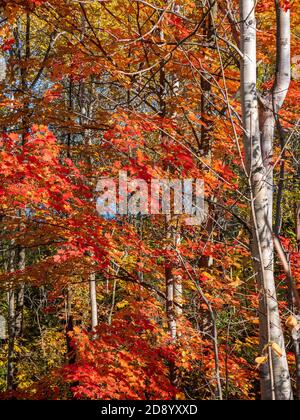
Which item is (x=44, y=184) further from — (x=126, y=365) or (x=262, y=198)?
(x=262, y=198)

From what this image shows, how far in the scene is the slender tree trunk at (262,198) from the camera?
2.87 m

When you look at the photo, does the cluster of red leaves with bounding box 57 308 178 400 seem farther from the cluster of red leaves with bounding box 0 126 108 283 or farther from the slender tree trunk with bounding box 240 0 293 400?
the slender tree trunk with bounding box 240 0 293 400

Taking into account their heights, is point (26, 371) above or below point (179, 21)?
below

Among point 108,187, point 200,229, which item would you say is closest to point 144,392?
point 200,229

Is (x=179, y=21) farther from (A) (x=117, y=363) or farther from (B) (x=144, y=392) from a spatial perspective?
(B) (x=144, y=392)

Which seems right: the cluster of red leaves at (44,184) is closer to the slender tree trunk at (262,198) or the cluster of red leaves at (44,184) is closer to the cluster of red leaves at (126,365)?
the cluster of red leaves at (126,365)

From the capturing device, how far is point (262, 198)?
3.10m

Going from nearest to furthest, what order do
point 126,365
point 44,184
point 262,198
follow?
point 262,198, point 44,184, point 126,365

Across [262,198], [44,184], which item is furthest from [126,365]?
[262,198]

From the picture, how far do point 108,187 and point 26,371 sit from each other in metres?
8.49

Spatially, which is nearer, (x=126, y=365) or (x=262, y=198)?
(x=262, y=198)

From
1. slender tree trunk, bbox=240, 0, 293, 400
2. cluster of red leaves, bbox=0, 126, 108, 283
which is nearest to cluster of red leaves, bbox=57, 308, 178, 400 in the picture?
cluster of red leaves, bbox=0, 126, 108, 283

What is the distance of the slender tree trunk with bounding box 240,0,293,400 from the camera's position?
9.42 feet

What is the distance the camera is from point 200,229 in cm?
656
